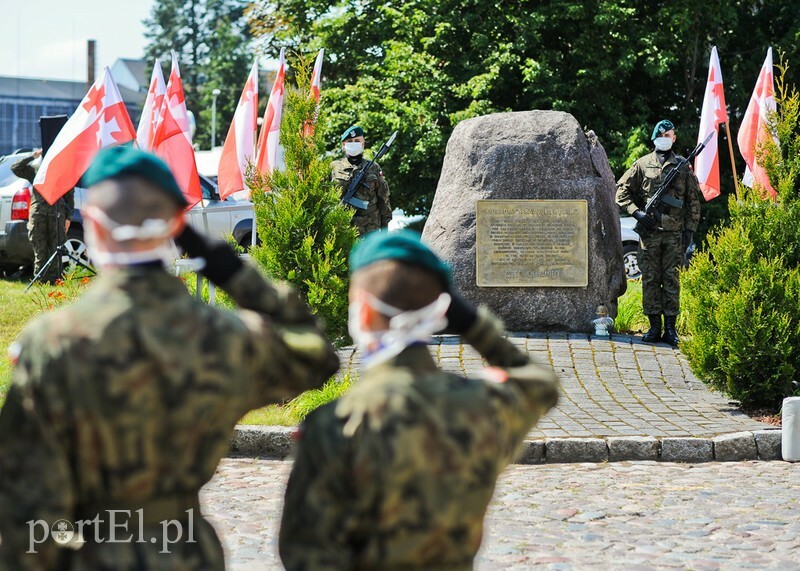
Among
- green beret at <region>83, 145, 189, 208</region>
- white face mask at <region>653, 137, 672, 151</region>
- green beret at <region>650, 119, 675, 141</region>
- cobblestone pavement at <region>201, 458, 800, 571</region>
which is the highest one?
green beret at <region>650, 119, 675, 141</region>

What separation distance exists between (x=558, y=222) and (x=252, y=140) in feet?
14.4

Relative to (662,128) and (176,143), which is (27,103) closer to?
(176,143)

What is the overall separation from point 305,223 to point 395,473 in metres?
7.03

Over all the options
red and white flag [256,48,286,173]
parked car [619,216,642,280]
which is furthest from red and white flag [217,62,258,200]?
parked car [619,216,642,280]

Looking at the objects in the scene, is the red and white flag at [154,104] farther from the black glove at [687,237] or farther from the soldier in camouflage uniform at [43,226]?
the black glove at [687,237]

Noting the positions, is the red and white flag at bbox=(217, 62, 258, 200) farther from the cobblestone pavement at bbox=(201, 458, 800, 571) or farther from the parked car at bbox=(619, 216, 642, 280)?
the cobblestone pavement at bbox=(201, 458, 800, 571)

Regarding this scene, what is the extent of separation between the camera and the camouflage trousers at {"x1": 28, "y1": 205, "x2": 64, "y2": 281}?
15117 millimetres

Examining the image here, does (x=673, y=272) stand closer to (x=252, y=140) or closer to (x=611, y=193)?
(x=611, y=193)

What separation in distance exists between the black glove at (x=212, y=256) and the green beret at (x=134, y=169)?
0.32 feet

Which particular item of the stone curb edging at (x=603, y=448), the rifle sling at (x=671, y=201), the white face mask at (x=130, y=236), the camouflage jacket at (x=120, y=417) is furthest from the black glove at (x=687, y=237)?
the white face mask at (x=130, y=236)

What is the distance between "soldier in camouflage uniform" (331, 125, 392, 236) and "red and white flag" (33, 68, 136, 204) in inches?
95.8

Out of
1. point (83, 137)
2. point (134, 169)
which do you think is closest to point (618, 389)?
point (83, 137)

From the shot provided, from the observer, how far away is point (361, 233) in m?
13.7

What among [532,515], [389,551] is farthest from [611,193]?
[389,551]
